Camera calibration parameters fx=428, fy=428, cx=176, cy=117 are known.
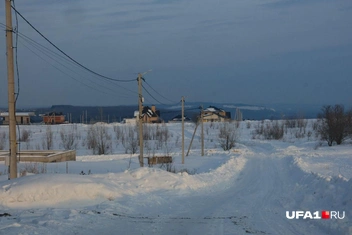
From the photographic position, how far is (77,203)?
1035 cm

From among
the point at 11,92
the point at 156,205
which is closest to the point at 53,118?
the point at 11,92

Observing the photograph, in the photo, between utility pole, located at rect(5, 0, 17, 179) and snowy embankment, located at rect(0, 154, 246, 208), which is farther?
utility pole, located at rect(5, 0, 17, 179)

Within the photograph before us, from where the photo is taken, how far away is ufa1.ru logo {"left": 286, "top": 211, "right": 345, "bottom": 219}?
346 inches

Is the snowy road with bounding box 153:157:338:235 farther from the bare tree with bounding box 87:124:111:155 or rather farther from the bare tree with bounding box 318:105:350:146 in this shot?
the bare tree with bounding box 318:105:350:146

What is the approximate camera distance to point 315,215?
934 cm

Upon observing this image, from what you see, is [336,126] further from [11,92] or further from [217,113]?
[11,92]

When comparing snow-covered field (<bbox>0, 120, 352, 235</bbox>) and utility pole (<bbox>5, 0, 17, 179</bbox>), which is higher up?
utility pole (<bbox>5, 0, 17, 179</bbox>)

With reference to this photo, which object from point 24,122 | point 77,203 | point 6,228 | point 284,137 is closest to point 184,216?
point 77,203

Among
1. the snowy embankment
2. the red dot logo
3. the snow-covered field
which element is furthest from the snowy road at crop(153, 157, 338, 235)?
the snowy embankment

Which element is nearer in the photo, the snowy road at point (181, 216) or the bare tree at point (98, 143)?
the snowy road at point (181, 216)

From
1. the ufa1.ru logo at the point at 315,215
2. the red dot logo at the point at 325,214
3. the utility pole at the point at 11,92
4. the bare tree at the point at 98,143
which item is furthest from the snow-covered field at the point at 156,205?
the bare tree at the point at 98,143

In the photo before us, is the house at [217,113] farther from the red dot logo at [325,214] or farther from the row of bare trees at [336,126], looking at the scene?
the red dot logo at [325,214]

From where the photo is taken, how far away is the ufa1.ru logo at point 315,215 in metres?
8.78

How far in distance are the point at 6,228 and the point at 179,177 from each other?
8.93 metres
